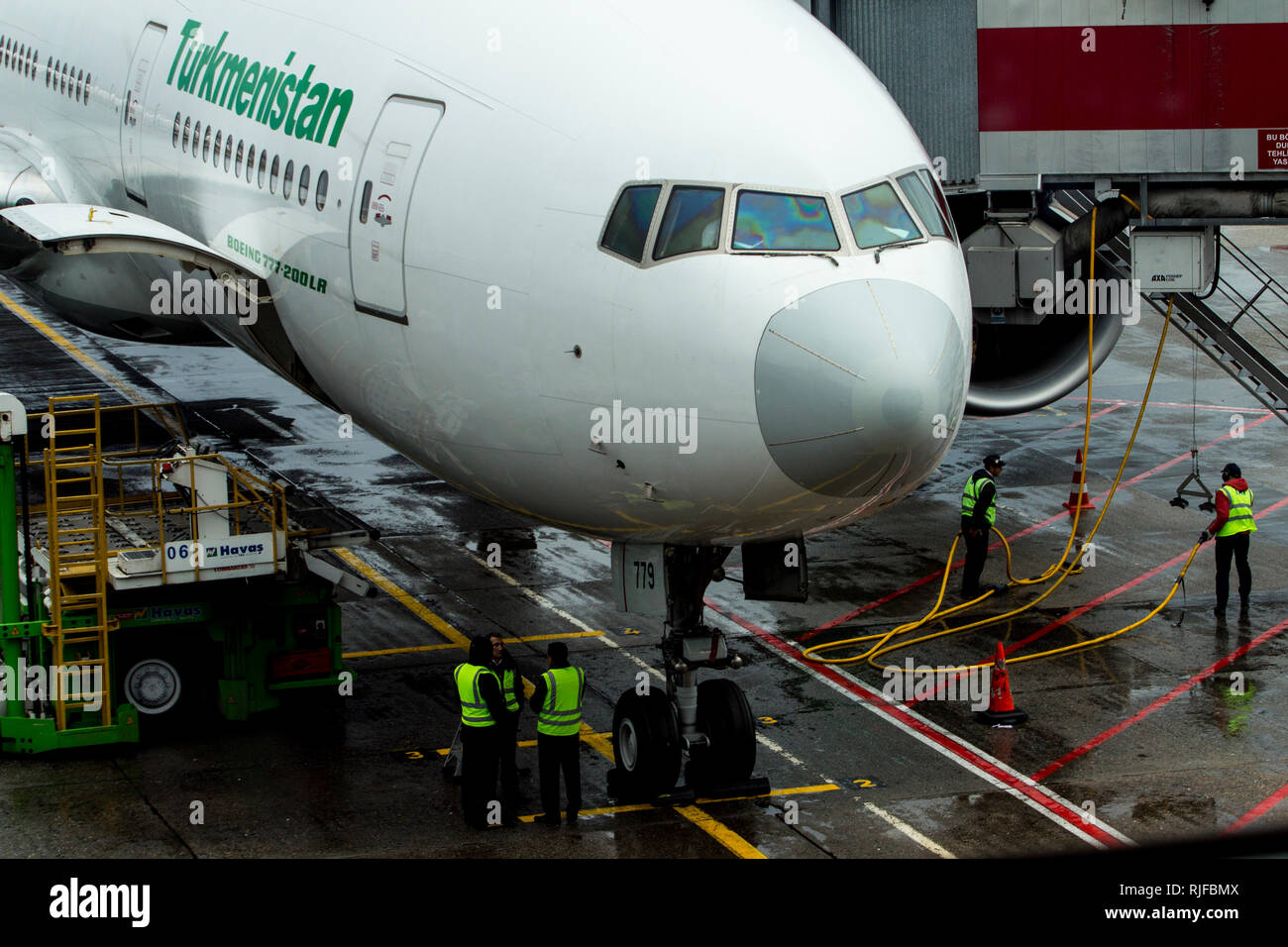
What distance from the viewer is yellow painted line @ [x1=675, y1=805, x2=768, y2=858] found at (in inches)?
444

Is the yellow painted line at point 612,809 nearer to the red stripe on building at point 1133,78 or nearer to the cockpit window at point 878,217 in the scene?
the cockpit window at point 878,217

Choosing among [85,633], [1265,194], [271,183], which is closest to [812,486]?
[271,183]

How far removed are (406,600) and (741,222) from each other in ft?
31.9

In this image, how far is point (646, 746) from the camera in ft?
38.7

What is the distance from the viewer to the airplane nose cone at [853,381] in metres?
8.76

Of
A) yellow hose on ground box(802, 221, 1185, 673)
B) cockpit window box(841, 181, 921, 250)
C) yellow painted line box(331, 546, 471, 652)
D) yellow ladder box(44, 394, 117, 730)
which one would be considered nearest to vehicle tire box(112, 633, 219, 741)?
yellow ladder box(44, 394, 117, 730)

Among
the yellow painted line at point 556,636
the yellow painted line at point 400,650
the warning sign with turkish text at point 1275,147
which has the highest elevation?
the warning sign with turkish text at point 1275,147

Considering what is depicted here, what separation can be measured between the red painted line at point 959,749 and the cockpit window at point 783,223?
16.7 ft

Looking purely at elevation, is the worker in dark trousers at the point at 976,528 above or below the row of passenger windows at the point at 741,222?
below

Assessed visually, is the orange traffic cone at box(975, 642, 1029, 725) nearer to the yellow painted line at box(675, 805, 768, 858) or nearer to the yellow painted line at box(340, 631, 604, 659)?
the yellow painted line at box(675, 805, 768, 858)

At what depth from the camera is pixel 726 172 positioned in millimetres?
9320

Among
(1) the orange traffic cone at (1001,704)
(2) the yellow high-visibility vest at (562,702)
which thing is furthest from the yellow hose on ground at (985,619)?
(2) the yellow high-visibility vest at (562,702)

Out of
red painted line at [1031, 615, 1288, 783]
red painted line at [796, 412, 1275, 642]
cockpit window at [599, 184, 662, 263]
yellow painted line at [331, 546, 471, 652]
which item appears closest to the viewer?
cockpit window at [599, 184, 662, 263]

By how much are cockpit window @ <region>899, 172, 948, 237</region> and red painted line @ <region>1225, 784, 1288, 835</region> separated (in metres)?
5.06
